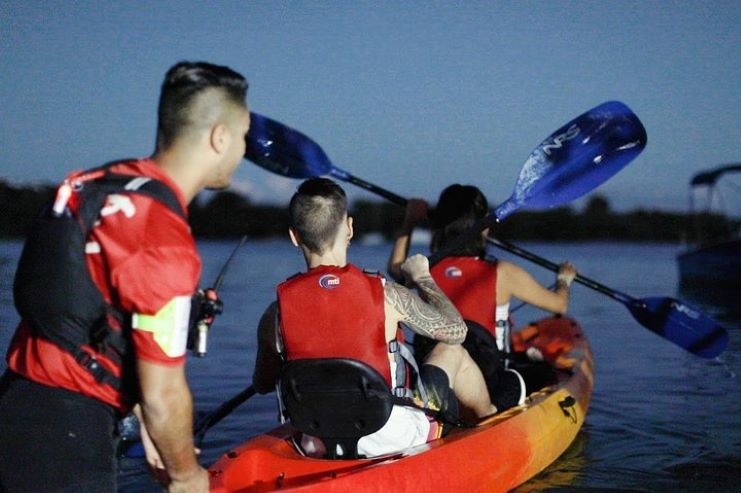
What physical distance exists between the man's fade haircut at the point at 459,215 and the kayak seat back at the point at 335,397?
178cm

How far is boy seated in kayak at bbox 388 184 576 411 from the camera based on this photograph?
4949 millimetres

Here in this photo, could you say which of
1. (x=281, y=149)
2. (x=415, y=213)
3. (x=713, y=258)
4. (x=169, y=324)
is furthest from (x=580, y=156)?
(x=713, y=258)

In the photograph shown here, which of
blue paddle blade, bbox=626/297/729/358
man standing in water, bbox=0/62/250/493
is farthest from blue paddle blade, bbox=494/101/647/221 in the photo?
man standing in water, bbox=0/62/250/493

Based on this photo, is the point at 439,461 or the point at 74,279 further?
the point at 439,461

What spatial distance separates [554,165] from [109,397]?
4453mm

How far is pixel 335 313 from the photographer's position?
3322 millimetres

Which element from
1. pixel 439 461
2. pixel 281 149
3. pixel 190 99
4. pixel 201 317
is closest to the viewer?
pixel 190 99

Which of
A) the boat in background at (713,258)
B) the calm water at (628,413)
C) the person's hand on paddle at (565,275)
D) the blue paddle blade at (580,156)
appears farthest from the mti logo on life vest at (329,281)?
the boat in background at (713,258)

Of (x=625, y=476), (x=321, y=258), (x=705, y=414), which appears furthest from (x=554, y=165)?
(x=321, y=258)

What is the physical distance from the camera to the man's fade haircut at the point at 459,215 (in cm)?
510

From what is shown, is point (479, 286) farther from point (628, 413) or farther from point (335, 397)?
point (628, 413)

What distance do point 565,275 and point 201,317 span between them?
163 inches

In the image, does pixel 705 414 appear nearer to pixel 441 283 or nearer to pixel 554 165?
pixel 554 165

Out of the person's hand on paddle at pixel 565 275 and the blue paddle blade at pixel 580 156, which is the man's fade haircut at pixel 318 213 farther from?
the person's hand on paddle at pixel 565 275
